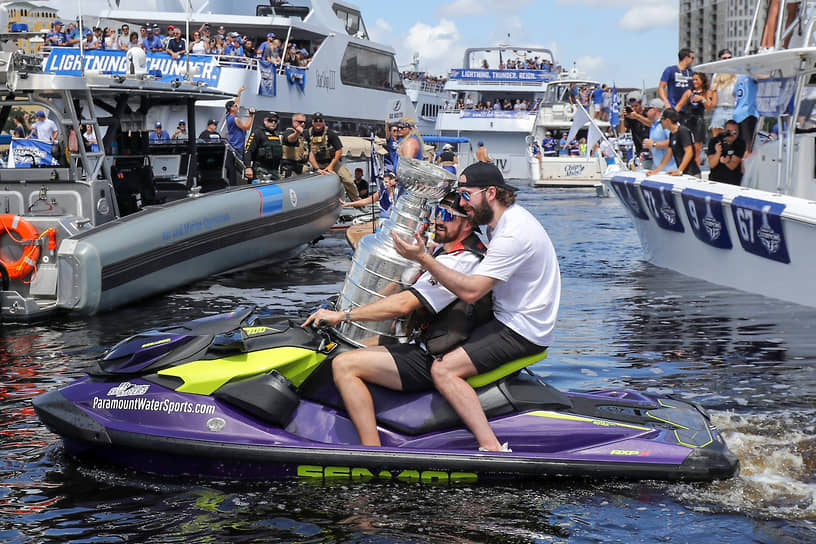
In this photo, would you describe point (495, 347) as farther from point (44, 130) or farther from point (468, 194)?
point (44, 130)

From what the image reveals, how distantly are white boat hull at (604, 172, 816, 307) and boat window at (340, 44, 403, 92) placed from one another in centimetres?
1969

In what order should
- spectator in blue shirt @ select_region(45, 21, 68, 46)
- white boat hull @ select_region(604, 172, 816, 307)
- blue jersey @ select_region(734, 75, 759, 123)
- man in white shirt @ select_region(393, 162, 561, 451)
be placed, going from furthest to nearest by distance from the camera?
spectator in blue shirt @ select_region(45, 21, 68, 46), blue jersey @ select_region(734, 75, 759, 123), white boat hull @ select_region(604, 172, 816, 307), man in white shirt @ select_region(393, 162, 561, 451)

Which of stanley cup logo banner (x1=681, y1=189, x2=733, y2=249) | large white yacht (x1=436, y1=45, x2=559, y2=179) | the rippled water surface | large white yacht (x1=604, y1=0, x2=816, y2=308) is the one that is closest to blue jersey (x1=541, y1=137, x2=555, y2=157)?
large white yacht (x1=436, y1=45, x2=559, y2=179)

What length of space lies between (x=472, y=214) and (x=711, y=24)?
200795mm

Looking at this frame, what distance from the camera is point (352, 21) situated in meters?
36.1

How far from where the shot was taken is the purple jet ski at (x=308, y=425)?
5164 mm

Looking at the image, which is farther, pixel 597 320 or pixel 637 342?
pixel 597 320

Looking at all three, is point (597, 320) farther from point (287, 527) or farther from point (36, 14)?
point (36, 14)

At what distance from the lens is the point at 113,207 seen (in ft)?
37.3

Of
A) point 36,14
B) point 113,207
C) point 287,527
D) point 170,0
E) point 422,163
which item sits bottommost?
point 287,527

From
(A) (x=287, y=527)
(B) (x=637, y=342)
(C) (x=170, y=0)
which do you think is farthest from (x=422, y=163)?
(C) (x=170, y=0)

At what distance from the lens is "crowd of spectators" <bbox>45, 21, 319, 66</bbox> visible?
23750 mm

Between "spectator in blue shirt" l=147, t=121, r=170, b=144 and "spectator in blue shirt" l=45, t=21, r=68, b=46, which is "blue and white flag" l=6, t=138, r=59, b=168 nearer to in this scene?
"spectator in blue shirt" l=147, t=121, r=170, b=144

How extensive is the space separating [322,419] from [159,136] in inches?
360
